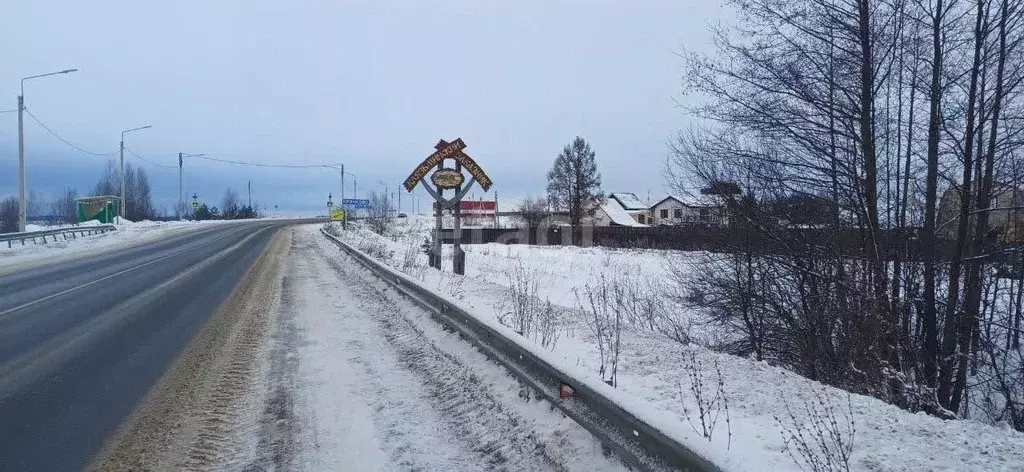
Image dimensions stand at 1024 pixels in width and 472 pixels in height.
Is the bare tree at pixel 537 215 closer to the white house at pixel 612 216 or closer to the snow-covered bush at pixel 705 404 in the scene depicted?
the white house at pixel 612 216

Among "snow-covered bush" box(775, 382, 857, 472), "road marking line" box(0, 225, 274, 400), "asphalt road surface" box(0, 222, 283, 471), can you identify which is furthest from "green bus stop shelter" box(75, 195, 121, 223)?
"snow-covered bush" box(775, 382, 857, 472)

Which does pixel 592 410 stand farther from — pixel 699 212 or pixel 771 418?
pixel 699 212

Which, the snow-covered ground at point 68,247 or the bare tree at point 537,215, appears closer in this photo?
the snow-covered ground at point 68,247

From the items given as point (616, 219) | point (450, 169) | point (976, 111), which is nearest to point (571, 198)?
point (616, 219)

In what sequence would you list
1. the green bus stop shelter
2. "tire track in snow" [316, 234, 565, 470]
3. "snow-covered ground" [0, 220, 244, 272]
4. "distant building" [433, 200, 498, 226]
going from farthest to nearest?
the green bus stop shelter < "distant building" [433, 200, 498, 226] < "snow-covered ground" [0, 220, 244, 272] < "tire track in snow" [316, 234, 565, 470]

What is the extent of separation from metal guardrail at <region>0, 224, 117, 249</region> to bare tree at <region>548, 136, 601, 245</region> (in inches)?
1378

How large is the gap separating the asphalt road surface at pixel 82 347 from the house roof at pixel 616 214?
186 feet

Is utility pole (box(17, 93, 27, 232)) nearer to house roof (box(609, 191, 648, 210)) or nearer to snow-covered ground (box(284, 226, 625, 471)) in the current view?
snow-covered ground (box(284, 226, 625, 471))

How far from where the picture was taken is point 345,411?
5.82 m

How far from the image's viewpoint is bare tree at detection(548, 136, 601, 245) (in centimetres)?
6028

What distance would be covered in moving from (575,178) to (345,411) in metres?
55.6

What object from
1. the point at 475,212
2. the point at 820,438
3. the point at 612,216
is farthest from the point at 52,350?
the point at 612,216

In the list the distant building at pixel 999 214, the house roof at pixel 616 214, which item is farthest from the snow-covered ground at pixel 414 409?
the house roof at pixel 616 214

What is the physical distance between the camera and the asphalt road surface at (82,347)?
526cm
